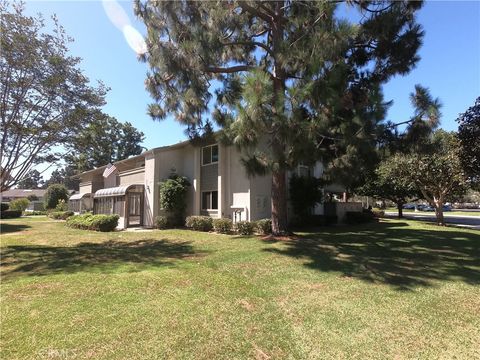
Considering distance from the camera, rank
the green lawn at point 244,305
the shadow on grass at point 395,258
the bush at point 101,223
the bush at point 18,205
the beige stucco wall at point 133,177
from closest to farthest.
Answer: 1. the green lawn at point 244,305
2. the shadow on grass at point 395,258
3. the bush at point 101,223
4. the beige stucco wall at point 133,177
5. the bush at point 18,205

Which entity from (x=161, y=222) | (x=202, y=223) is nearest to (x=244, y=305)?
(x=202, y=223)

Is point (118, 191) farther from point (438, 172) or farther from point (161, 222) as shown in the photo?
point (438, 172)

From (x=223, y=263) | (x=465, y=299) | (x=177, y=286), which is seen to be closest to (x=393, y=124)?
(x=465, y=299)

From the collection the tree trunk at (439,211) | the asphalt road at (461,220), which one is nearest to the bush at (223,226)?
the tree trunk at (439,211)

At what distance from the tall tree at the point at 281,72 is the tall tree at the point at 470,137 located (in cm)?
390

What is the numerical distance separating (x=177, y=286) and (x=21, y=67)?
10.5 metres

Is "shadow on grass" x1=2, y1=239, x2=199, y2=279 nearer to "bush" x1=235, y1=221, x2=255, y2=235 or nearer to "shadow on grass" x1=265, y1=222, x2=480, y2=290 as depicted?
"bush" x1=235, y1=221, x2=255, y2=235

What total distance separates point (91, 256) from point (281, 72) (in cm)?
961

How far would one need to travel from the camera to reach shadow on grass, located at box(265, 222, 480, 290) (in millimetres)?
7844

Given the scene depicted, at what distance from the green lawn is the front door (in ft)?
37.6

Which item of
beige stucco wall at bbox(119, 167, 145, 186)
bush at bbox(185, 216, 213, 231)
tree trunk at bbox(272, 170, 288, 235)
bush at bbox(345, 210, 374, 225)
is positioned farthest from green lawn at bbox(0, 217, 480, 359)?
bush at bbox(345, 210, 374, 225)

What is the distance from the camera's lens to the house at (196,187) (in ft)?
59.4

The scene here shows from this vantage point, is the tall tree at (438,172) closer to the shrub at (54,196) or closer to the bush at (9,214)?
the bush at (9,214)

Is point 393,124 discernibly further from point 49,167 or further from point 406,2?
point 49,167
